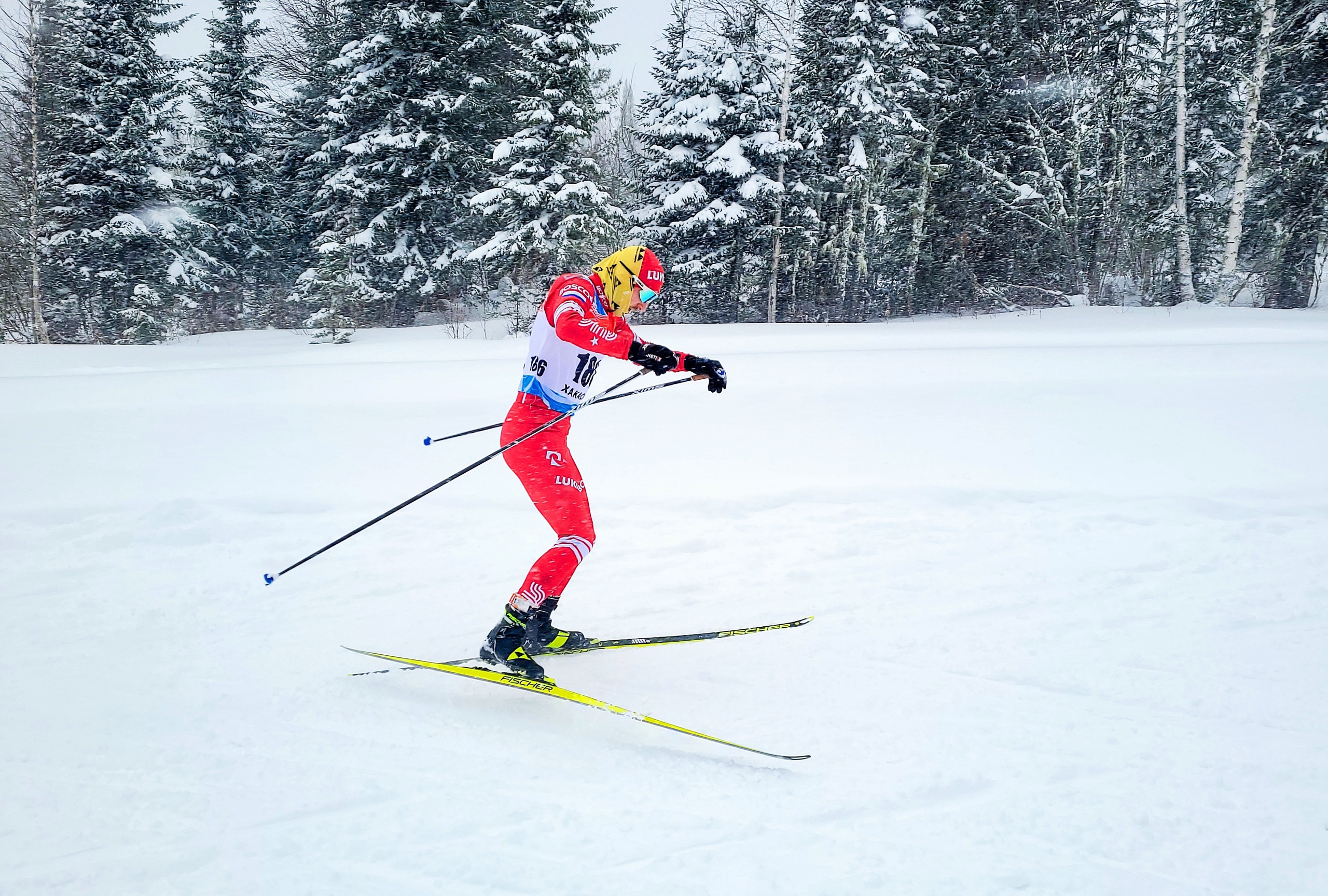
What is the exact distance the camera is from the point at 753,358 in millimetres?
12039

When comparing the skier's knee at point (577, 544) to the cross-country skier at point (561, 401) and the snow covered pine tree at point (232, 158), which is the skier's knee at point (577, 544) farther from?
the snow covered pine tree at point (232, 158)

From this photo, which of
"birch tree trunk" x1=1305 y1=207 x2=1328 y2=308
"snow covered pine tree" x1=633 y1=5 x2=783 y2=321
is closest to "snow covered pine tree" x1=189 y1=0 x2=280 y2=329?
"snow covered pine tree" x1=633 y1=5 x2=783 y2=321

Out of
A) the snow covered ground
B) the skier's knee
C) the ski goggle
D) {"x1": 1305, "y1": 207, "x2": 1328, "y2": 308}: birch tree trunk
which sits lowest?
the snow covered ground

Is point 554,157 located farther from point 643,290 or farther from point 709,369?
point 709,369

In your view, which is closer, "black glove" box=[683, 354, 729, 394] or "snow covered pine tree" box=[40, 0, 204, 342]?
"black glove" box=[683, 354, 729, 394]

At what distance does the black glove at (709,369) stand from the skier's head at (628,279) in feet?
1.36

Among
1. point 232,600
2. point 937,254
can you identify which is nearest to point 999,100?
point 937,254

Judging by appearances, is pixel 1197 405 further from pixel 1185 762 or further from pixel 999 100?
pixel 999 100

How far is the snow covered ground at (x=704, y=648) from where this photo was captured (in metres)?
2.78

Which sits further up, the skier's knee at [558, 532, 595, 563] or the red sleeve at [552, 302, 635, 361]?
the red sleeve at [552, 302, 635, 361]

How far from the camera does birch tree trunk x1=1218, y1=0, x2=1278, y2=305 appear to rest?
1731 cm

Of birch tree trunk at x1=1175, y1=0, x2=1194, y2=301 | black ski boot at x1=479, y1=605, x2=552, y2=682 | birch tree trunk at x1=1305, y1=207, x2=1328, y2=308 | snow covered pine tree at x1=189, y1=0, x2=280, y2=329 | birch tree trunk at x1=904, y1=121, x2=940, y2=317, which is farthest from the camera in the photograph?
snow covered pine tree at x1=189, y1=0, x2=280, y2=329

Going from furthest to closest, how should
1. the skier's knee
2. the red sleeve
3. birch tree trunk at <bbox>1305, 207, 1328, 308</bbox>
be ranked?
birch tree trunk at <bbox>1305, 207, 1328, 308</bbox> < the skier's knee < the red sleeve

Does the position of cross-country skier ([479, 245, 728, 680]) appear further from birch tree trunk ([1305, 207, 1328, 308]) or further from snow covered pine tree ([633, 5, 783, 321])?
birch tree trunk ([1305, 207, 1328, 308])
